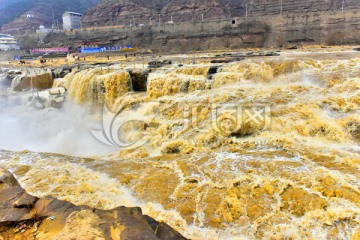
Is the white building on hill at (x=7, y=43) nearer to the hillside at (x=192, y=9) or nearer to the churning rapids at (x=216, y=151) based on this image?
the hillside at (x=192, y=9)

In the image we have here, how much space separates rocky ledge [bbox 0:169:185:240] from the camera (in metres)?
2.72

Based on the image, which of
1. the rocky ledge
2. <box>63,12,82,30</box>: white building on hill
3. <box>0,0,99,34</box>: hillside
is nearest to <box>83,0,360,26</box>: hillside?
<box>63,12,82,30</box>: white building on hill

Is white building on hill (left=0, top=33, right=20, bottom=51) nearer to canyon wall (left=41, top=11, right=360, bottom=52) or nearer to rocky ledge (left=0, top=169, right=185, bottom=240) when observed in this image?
canyon wall (left=41, top=11, right=360, bottom=52)

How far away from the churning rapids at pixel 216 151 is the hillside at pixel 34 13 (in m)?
69.7

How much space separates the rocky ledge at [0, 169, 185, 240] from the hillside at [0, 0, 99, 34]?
251 feet

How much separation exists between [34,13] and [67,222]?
92.1 meters

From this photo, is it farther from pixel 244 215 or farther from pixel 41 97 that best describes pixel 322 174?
pixel 41 97

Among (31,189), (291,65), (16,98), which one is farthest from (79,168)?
(16,98)

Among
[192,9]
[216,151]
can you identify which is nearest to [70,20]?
[192,9]

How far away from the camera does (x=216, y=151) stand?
6.88 meters

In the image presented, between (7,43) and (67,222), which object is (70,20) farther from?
(67,222)

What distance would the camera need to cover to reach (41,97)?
1359 cm

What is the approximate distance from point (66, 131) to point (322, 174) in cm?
960

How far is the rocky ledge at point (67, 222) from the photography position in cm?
272
